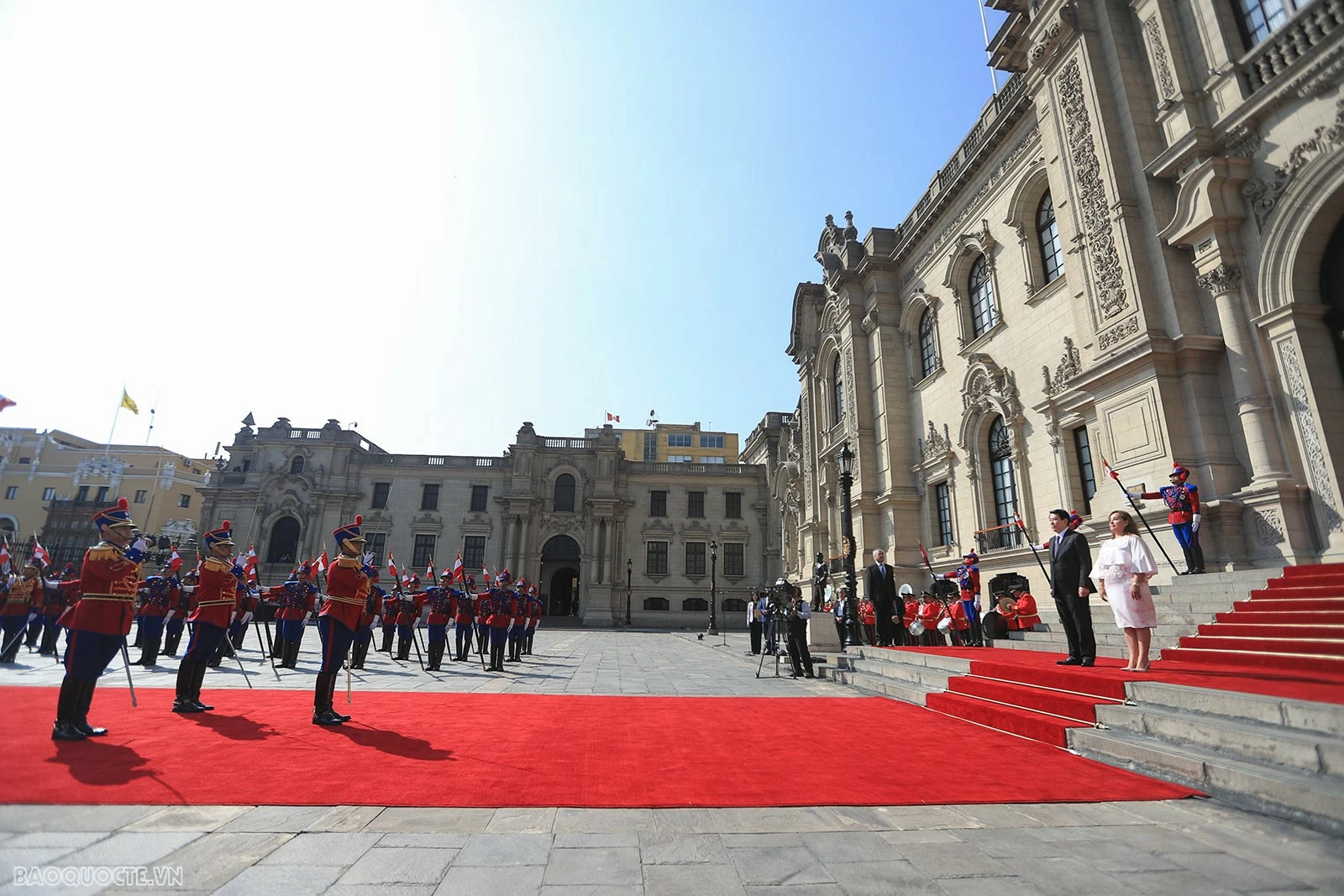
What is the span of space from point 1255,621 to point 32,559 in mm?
20291

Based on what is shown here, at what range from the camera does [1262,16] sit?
9922 mm

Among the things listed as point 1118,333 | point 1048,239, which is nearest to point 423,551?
point 1048,239

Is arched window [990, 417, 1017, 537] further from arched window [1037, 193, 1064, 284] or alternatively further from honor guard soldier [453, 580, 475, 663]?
honor guard soldier [453, 580, 475, 663]

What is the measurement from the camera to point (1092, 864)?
2.81 meters

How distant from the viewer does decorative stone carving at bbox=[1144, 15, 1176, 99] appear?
10.9 meters

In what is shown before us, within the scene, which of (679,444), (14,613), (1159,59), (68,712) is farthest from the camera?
(679,444)

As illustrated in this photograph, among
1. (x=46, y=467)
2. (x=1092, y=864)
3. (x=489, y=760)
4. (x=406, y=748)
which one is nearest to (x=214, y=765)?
(x=406, y=748)

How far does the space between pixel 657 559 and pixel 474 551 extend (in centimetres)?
1204

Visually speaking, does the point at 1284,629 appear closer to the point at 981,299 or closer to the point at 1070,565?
the point at 1070,565

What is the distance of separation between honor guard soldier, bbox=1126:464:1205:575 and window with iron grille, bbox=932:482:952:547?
8598 mm

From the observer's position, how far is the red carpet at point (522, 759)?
379cm

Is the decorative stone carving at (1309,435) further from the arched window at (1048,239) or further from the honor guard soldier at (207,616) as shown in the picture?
the honor guard soldier at (207,616)

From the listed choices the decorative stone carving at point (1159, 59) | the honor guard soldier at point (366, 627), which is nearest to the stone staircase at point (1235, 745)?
the honor guard soldier at point (366, 627)

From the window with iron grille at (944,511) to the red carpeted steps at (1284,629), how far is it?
32.5 feet
